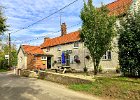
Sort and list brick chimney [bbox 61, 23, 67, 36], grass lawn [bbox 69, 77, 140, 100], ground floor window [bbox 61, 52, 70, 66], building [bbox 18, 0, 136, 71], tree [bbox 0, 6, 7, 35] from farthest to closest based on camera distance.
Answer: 1. brick chimney [bbox 61, 23, 67, 36]
2. ground floor window [bbox 61, 52, 70, 66]
3. building [bbox 18, 0, 136, 71]
4. tree [bbox 0, 6, 7, 35]
5. grass lawn [bbox 69, 77, 140, 100]

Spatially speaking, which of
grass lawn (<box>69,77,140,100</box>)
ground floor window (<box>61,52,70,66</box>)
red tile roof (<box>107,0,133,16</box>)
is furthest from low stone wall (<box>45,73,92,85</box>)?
ground floor window (<box>61,52,70,66</box>)

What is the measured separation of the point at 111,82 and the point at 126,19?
18.0ft

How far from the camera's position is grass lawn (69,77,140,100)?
613 inches

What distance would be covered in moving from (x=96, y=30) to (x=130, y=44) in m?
5.31

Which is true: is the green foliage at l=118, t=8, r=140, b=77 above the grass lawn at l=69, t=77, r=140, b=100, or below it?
above

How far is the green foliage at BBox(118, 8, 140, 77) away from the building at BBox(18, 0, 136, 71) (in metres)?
11.4

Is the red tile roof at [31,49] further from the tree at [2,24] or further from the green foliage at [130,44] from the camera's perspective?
the green foliage at [130,44]

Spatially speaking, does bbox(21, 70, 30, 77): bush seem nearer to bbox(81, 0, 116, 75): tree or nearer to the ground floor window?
the ground floor window

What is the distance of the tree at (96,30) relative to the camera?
80.0ft

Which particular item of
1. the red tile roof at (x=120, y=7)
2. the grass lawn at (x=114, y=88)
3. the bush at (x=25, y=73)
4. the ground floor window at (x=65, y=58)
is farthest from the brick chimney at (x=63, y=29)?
the grass lawn at (x=114, y=88)

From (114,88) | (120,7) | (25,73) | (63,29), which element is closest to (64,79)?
(114,88)

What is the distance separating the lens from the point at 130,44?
19953 mm

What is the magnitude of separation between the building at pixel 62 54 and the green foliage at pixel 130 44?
37.4 ft

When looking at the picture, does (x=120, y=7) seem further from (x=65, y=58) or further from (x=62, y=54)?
(x=62, y=54)
